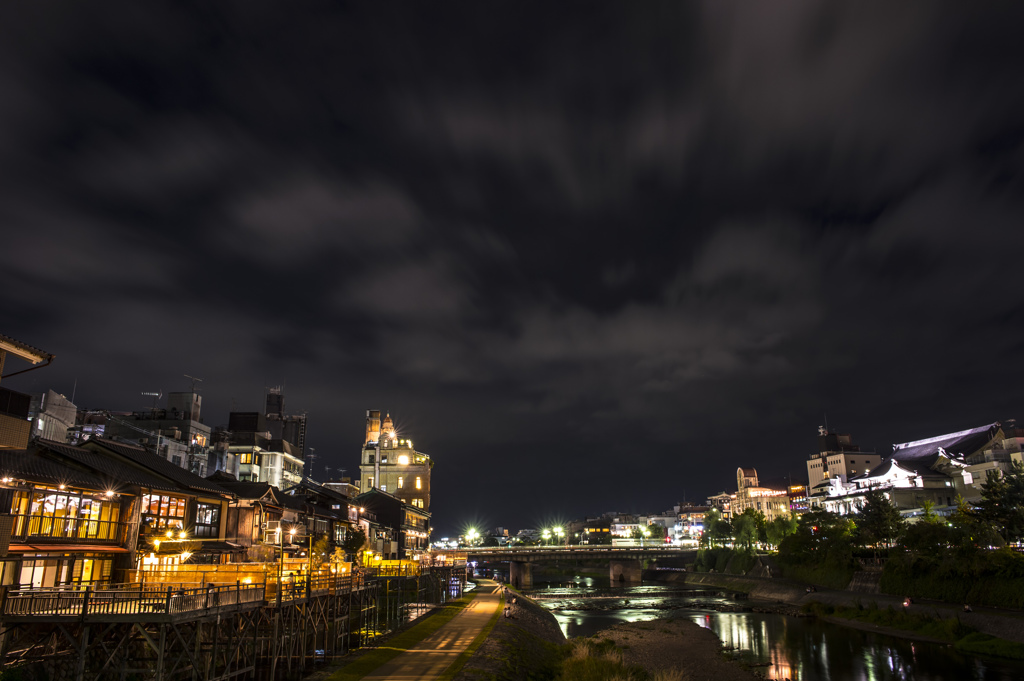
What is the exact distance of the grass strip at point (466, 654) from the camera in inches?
1168

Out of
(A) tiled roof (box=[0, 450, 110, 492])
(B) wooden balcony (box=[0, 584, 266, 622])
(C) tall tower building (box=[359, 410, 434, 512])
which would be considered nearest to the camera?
(B) wooden balcony (box=[0, 584, 266, 622])

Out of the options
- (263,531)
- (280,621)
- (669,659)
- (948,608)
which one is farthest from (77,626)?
(948,608)

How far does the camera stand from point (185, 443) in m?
102

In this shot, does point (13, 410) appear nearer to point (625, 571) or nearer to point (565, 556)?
point (565, 556)

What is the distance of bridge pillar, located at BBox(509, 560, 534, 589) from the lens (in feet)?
458

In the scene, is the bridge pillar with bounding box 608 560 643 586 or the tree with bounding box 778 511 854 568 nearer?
the tree with bounding box 778 511 854 568

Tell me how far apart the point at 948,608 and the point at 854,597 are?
56.4 feet

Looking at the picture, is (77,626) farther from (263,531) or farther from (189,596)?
(263,531)

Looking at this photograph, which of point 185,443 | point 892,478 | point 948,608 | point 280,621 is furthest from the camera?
point 892,478

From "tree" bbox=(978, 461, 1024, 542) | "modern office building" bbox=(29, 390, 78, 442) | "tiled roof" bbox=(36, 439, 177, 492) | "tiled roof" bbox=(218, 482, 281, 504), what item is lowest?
"tree" bbox=(978, 461, 1024, 542)

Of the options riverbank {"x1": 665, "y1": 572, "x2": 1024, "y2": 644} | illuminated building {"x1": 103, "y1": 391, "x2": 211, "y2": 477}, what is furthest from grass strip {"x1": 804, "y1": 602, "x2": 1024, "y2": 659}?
illuminated building {"x1": 103, "y1": 391, "x2": 211, "y2": 477}

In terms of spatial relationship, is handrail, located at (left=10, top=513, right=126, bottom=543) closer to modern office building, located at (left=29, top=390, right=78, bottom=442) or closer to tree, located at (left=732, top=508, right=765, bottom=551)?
modern office building, located at (left=29, top=390, right=78, bottom=442)

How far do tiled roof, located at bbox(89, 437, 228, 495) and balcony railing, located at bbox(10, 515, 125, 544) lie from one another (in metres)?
5.97

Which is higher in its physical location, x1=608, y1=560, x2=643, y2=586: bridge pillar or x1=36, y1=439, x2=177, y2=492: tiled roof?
x1=36, y1=439, x2=177, y2=492: tiled roof
